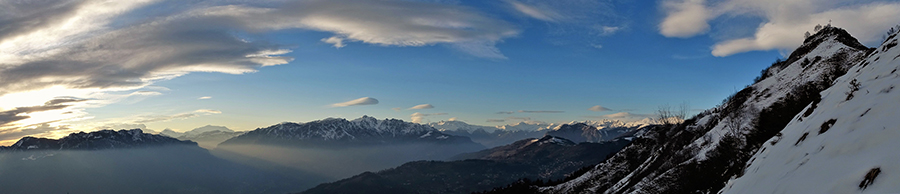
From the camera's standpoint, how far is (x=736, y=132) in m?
41.4

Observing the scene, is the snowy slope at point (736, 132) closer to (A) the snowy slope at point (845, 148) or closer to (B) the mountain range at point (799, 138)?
(B) the mountain range at point (799, 138)

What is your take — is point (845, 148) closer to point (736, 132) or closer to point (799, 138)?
point (799, 138)

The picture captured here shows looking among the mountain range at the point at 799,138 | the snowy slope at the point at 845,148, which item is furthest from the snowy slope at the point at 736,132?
the snowy slope at the point at 845,148

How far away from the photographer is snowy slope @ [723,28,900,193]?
29.4ft

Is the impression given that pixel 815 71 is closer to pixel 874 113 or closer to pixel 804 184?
pixel 874 113

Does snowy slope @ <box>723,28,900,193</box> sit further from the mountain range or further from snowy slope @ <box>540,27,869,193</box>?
snowy slope @ <box>540,27,869,193</box>

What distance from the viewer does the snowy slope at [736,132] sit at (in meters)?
32.8

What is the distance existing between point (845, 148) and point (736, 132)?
36.3 metres

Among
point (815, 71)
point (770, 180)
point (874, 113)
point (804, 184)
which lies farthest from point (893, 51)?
point (815, 71)

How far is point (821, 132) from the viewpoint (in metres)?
14.5

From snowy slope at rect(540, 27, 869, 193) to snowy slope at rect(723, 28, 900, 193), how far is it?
5310 millimetres

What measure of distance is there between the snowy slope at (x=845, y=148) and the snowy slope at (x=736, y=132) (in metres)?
5.31

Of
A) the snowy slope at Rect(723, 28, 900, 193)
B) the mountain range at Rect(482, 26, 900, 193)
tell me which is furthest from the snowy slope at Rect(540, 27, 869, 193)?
the snowy slope at Rect(723, 28, 900, 193)

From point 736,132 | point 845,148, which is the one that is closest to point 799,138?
point 845,148
